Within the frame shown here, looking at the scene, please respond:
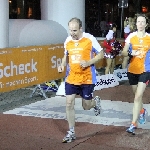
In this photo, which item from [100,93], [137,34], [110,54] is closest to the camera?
[137,34]

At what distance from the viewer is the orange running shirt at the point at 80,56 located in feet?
22.7

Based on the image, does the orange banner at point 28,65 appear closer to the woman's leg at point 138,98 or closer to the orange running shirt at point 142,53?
the orange running shirt at point 142,53

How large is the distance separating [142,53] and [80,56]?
4.04ft

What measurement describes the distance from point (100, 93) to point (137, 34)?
5.13 meters

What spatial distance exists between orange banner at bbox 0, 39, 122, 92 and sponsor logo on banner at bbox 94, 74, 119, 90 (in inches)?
45.8

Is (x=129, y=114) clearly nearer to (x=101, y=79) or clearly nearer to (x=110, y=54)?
(x=101, y=79)

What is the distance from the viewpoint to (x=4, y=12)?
12961 mm

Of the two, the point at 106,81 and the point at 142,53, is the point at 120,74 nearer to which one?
the point at 106,81

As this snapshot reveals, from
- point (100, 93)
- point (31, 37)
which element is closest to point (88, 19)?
point (31, 37)

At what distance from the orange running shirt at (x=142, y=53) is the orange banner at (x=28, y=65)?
3851 millimetres

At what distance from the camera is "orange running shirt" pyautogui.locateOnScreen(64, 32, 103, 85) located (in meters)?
6.93

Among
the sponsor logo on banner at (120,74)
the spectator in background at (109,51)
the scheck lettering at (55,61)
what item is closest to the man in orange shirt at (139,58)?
the scheck lettering at (55,61)

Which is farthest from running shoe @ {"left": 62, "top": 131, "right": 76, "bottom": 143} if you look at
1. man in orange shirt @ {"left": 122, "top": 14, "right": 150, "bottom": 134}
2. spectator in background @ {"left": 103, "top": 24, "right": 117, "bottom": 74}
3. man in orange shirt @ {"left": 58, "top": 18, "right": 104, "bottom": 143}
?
spectator in background @ {"left": 103, "top": 24, "right": 117, "bottom": 74}

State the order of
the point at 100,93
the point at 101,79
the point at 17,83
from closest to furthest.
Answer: the point at 17,83
the point at 100,93
the point at 101,79
